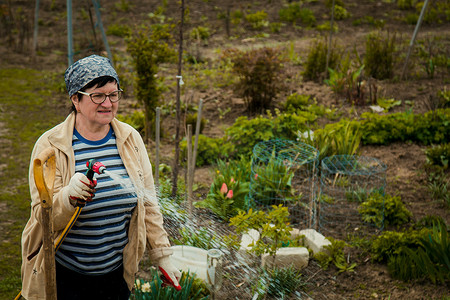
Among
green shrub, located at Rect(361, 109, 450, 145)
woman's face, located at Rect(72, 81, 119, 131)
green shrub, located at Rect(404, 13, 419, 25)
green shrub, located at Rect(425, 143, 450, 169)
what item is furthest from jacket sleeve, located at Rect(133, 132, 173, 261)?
green shrub, located at Rect(404, 13, 419, 25)

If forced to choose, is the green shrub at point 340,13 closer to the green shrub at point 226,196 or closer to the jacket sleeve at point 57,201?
the green shrub at point 226,196

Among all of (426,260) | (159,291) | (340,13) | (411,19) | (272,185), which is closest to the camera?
(159,291)

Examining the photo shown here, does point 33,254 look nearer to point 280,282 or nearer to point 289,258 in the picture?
point 280,282

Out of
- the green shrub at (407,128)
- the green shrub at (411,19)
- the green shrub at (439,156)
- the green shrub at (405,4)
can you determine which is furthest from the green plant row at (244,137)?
the green shrub at (405,4)

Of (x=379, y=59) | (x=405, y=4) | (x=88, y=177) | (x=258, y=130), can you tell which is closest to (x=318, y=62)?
(x=379, y=59)

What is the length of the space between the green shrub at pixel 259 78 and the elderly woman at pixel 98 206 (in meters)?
4.97

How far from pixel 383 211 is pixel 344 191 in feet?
1.94

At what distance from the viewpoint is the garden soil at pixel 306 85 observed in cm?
377

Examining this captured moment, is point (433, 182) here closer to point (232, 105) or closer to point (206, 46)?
point (232, 105)

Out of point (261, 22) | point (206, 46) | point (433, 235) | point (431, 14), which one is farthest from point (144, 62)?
point (431, 14)

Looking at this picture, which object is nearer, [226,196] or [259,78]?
[226,196]

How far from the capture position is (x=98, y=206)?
2.11 m

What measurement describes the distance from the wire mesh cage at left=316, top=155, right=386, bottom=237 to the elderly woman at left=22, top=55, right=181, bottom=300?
2.50m

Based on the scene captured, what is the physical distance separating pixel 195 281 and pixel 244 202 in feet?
4.78
